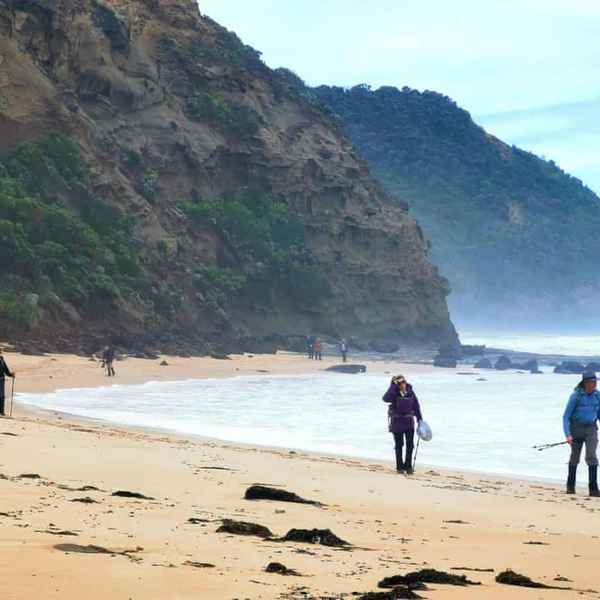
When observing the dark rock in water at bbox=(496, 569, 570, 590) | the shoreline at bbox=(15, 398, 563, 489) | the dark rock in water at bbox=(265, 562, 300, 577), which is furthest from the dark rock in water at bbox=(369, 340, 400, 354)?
the dark rock in water at bbox=(265, 562, 300, 577)

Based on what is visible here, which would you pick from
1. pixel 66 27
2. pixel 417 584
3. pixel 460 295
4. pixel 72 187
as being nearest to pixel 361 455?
pixel 417 584

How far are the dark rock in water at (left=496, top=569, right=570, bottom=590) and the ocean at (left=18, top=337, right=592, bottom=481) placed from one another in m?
9.79

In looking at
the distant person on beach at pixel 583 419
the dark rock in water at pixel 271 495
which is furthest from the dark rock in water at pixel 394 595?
the distant person on beach at pixel 583 419

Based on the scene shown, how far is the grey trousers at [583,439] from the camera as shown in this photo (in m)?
14.5

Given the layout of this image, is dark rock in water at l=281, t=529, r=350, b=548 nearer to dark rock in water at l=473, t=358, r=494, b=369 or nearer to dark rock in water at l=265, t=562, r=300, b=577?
dark rock in water at l=265, t=562, r=300, b=577

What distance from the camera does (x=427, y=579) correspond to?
6.84 m

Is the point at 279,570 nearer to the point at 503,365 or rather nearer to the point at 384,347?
the point at 503,365

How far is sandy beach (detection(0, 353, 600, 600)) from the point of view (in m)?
6.31

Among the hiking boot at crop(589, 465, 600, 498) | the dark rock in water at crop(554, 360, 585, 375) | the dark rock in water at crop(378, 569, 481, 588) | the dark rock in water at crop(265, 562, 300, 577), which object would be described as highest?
the dark rock in water at crop(554, 360, 585, 375)

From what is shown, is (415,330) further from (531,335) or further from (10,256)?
(531,335)

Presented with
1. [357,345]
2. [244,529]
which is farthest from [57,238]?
[244,529]

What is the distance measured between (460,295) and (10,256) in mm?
111603

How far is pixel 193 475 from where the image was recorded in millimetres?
12133

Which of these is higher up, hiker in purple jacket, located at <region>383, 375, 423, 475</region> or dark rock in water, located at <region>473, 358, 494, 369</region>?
dark rock in water, located at <region>473, 358, 494, 369</region>
